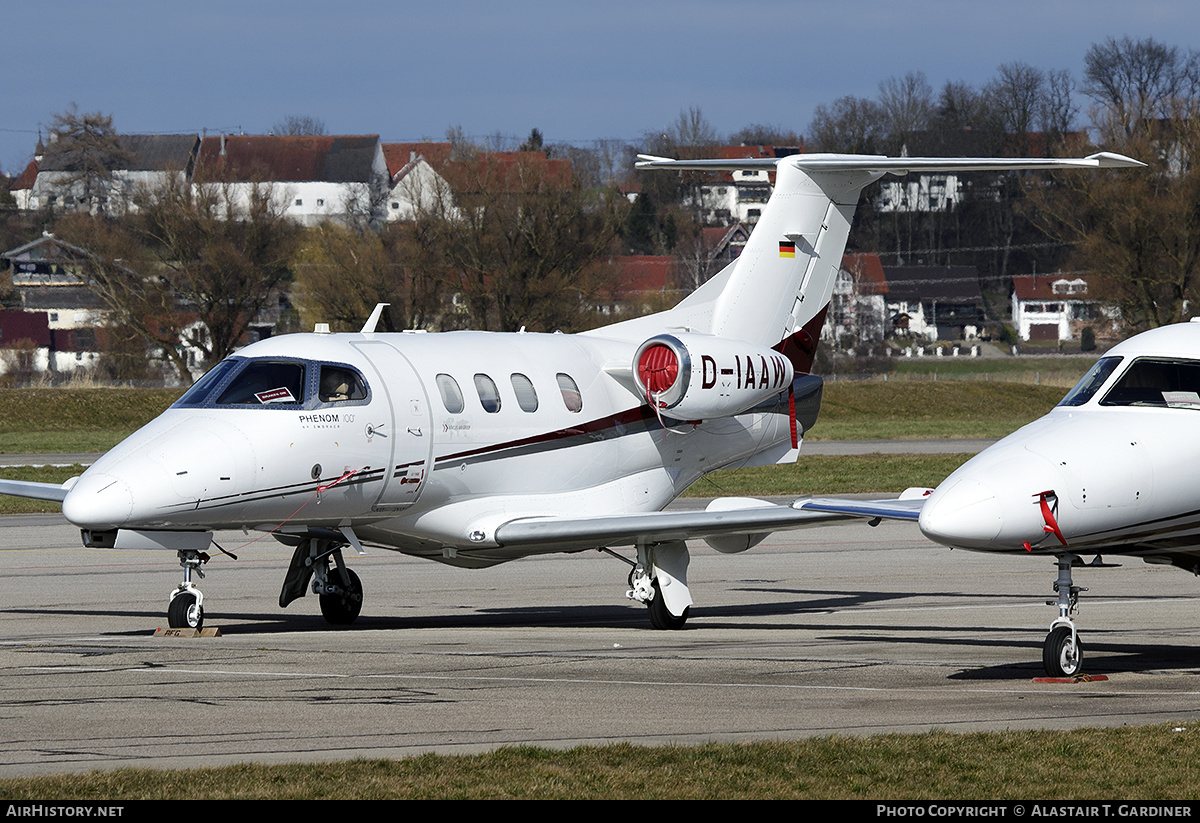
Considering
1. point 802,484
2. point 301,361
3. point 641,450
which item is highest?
point 301,361

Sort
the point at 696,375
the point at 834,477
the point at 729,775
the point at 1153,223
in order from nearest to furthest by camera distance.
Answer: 1. the point at 729,775
2. the point at 696,375
3. the point at 834,477
4. the point at 1153,223

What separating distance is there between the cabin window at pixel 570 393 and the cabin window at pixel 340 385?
3.02 metres

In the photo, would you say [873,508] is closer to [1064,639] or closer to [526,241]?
[1064,639]

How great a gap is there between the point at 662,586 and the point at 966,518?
6370 millimetres

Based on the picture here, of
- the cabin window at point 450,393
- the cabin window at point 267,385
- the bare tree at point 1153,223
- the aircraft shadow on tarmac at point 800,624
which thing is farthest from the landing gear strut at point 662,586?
the bare tree at point 1153,223

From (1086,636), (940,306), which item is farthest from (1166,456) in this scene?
(940,306)

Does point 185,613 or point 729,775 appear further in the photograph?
point 185,613

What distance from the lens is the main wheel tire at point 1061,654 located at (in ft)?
42.4

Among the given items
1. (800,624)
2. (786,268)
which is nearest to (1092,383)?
(800,624)

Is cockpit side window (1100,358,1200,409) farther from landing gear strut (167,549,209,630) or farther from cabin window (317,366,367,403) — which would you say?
landing gear strut (167,549,209,630)

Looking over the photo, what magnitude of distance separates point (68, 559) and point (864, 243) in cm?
14093

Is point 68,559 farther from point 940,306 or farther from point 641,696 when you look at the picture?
point 940,306

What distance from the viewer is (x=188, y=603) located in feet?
54.5

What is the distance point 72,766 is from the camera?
9422 mm
